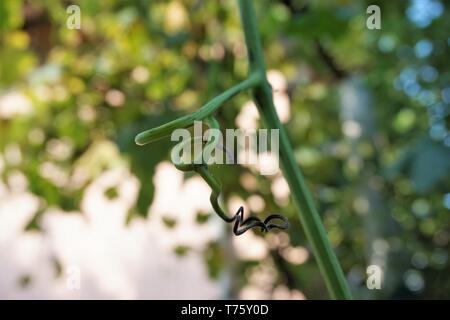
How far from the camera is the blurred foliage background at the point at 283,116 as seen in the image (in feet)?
2.72

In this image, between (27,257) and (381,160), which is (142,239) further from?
(381,160)

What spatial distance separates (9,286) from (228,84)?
1240 mm

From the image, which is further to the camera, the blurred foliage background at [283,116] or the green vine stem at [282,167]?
the blurred foliage background at [283,116]

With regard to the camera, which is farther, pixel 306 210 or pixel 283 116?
pixel 283 116

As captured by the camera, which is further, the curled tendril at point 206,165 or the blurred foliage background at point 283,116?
the blurred foliage background at point 283,116

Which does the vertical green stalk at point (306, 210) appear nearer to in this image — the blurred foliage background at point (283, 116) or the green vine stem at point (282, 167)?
the green vine stem at point (282, 167)

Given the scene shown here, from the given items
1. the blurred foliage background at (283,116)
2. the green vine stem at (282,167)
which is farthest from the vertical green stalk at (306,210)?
the blurred foliage background at (283,116)

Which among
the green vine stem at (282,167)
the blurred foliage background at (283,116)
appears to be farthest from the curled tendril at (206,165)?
the blurred foliage background at (283,116)

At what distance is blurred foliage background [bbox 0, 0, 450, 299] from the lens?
2.72 feet

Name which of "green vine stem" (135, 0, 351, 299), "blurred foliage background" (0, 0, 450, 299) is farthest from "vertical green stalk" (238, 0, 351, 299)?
"blurred foliage background" (0, 0, 450, 299)

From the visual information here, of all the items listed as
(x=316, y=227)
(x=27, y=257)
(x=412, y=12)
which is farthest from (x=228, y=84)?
(x=27, y=257)

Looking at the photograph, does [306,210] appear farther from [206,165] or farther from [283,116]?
[283,116]

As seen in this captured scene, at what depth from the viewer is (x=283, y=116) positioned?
1241 mm

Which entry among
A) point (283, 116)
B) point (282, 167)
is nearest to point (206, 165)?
point (282, 167)
